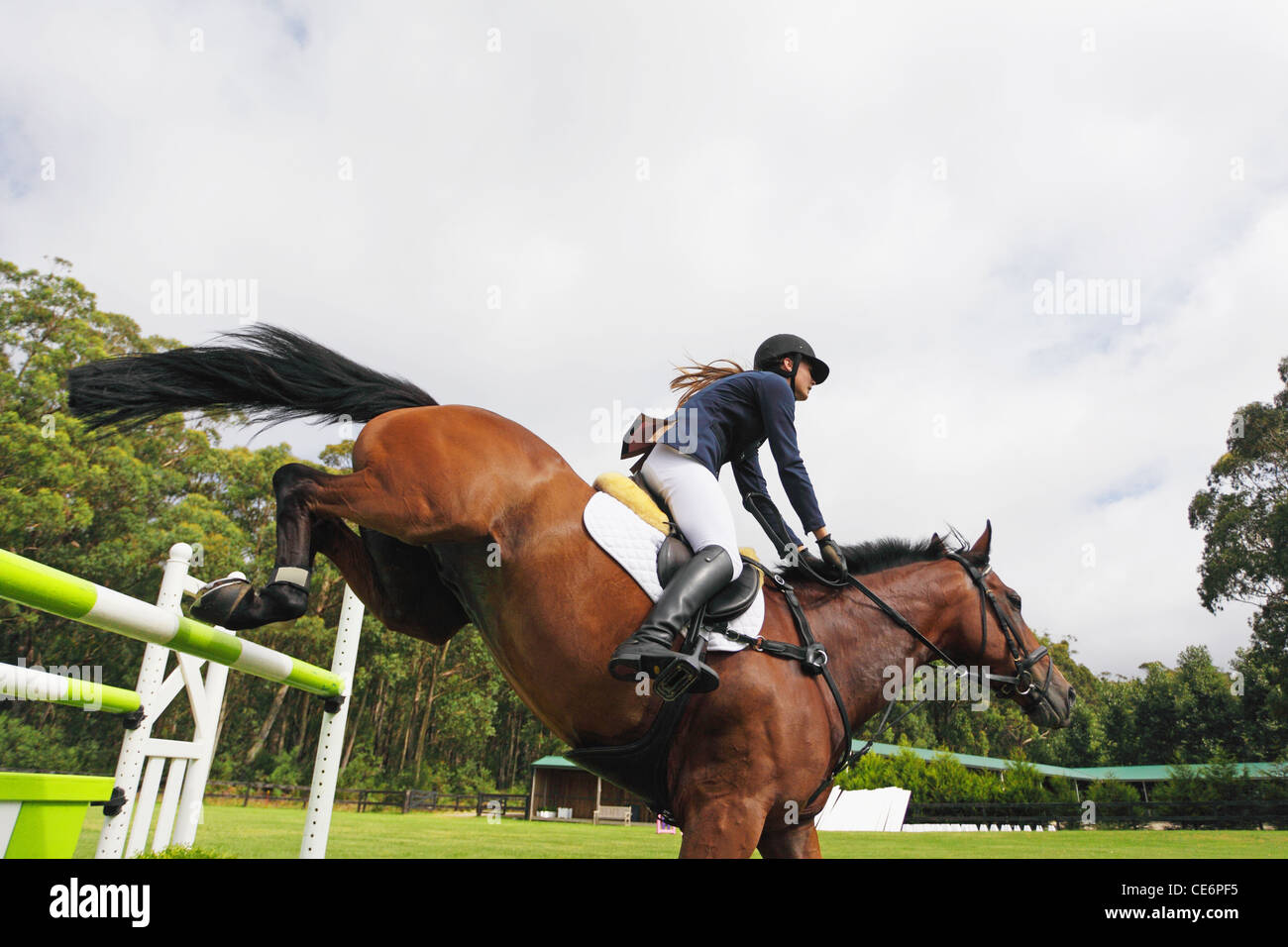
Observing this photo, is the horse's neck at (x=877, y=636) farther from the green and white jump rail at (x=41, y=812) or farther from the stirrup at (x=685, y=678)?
the green and white jump rail at (x=41, y=812)

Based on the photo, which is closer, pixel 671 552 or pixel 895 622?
pixel 671 552

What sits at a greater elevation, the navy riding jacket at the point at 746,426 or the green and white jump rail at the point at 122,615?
the navy riding jacket at the point at 746,426

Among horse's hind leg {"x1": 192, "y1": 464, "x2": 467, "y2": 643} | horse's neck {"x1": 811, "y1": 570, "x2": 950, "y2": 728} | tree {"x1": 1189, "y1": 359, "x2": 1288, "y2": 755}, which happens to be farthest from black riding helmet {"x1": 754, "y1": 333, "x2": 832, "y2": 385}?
tree {"x1": 1189, "y1": 359, "x2": 1288, "y2": 755}

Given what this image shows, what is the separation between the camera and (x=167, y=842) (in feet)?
15.2

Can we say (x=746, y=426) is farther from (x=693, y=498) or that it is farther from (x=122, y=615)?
(x=122, y=615)

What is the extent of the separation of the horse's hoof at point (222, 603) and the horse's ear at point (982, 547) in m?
3.24

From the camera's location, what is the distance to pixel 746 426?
3.40m

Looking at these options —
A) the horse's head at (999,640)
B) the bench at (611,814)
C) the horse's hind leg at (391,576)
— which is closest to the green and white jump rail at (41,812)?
the horse's hind leg at (391,576)

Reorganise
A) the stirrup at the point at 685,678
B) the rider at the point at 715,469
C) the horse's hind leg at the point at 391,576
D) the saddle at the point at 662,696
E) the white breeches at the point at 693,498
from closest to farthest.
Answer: the stirrup at the point at 685,678 → the rider at the point at 715,469 → the saddle at the point at 662,696 → the white breeches at the point at 693,498 → the horse's hind leg at the point at 391,576

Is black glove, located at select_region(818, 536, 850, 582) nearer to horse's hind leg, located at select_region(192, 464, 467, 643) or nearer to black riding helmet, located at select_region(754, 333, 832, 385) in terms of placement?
black riding helmet, located at select_region(754, 333, 832, 385)

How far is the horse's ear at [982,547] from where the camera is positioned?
3863 millimetres

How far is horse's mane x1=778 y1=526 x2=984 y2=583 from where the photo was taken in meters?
3.74

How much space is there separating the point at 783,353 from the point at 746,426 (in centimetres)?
47

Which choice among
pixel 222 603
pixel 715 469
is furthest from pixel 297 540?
pixel 715 469
